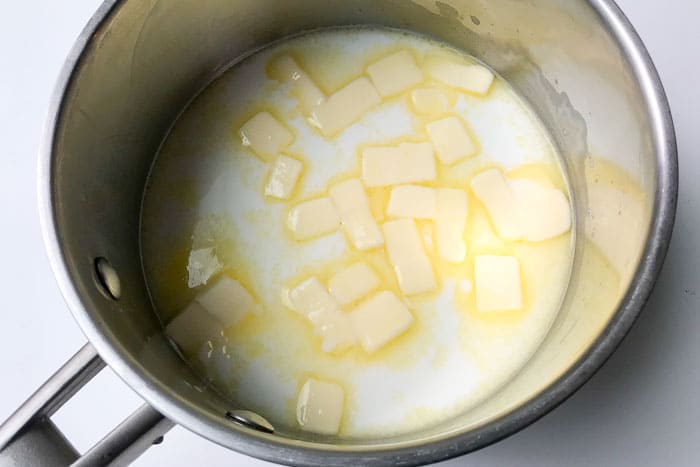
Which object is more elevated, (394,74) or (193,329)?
(394,74)

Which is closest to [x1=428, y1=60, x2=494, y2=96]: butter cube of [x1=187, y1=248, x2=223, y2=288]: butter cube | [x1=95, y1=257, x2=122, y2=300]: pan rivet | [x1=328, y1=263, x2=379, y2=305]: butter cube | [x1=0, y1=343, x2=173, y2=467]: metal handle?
[x1=328, y1=263, x2=379, y2=305]: butter cube

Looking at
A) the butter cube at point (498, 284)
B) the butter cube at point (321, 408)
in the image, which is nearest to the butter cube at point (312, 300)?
the butter cube at point (321, 408)

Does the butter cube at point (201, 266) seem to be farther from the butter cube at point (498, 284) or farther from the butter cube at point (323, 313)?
the butter cube at point (498, 284)

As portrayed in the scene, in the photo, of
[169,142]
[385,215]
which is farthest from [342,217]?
[169,142]

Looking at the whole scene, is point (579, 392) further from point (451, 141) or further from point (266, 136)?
point (266, 136)

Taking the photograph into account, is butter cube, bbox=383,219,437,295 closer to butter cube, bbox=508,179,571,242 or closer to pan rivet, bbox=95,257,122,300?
butter cube, bbox=508,179,571,242

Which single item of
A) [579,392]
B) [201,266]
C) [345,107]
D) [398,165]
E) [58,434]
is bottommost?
[579,392]

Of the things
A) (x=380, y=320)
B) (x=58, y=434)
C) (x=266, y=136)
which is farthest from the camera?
(x=266, y=136)

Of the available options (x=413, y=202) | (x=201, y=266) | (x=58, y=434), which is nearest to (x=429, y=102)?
(x=413, y=202)
